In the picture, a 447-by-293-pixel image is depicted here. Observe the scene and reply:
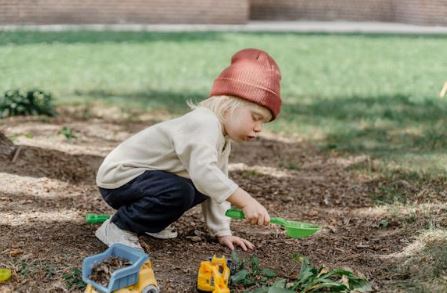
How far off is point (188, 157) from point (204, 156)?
0.36ft

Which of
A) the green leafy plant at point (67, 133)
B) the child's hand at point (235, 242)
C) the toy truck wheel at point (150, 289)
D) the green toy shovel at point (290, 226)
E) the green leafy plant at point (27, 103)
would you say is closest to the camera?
the toy truck wheel at point (150, 289)

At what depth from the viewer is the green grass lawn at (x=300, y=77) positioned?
6.03 meters

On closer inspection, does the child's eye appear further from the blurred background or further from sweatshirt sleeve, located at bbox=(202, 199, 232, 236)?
the blurred background

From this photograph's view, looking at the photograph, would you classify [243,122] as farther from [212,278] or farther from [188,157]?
[212,278]

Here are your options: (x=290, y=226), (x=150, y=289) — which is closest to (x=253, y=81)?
(x=290, y=226)

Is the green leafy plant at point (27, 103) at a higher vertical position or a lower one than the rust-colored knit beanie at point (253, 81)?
lower

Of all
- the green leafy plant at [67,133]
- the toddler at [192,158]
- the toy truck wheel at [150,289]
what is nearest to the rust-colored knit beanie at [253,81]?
the toddler at [192,158]

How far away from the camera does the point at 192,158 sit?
9.62 ft

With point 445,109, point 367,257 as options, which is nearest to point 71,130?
point 367,257

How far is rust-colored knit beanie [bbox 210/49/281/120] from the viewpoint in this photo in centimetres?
297

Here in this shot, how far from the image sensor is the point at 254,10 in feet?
64.8

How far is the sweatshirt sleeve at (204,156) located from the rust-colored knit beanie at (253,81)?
0.52 ft

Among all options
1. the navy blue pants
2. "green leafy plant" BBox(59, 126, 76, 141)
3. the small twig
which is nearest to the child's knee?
the navy blue pants

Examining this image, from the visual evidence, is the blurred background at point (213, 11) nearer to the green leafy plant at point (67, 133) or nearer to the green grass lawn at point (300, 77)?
the green grass lawn at point (300, 77)
